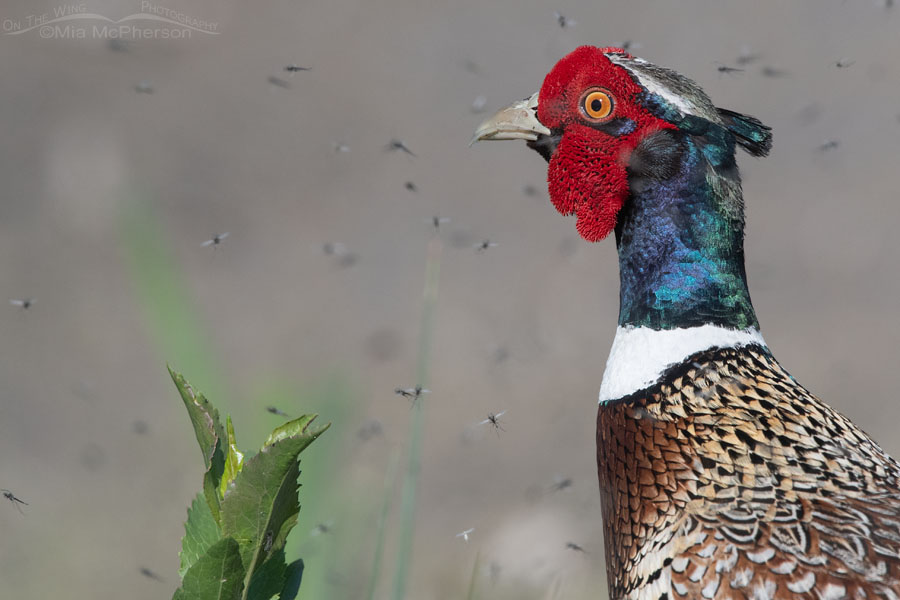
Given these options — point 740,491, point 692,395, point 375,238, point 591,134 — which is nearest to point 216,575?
point 740,491

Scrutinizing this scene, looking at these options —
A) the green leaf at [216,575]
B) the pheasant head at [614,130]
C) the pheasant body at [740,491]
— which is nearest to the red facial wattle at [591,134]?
the pheasant head at [614,130]

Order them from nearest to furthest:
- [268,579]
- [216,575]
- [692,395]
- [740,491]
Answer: [216,575] < [268,579] < [740,491] < [692,395]

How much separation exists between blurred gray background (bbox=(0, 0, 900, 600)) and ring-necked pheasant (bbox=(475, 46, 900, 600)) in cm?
231

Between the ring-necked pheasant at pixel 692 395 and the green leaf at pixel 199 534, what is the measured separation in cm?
93

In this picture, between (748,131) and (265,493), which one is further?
(748,131)

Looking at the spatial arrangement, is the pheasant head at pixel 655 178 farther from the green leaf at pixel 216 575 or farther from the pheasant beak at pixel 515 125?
the green leaf at pixel 216 575

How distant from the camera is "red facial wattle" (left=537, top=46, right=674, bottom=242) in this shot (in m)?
2.46

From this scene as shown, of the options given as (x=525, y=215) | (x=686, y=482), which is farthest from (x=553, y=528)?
(x=525, y=215)

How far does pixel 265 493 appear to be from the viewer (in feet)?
4.66

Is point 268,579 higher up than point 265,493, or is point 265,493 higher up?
point 265,493

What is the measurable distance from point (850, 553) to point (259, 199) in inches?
216

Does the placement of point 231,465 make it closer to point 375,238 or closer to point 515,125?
point 515,125

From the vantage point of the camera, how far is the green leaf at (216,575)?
1.39 m

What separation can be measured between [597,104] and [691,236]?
1.37 ft
